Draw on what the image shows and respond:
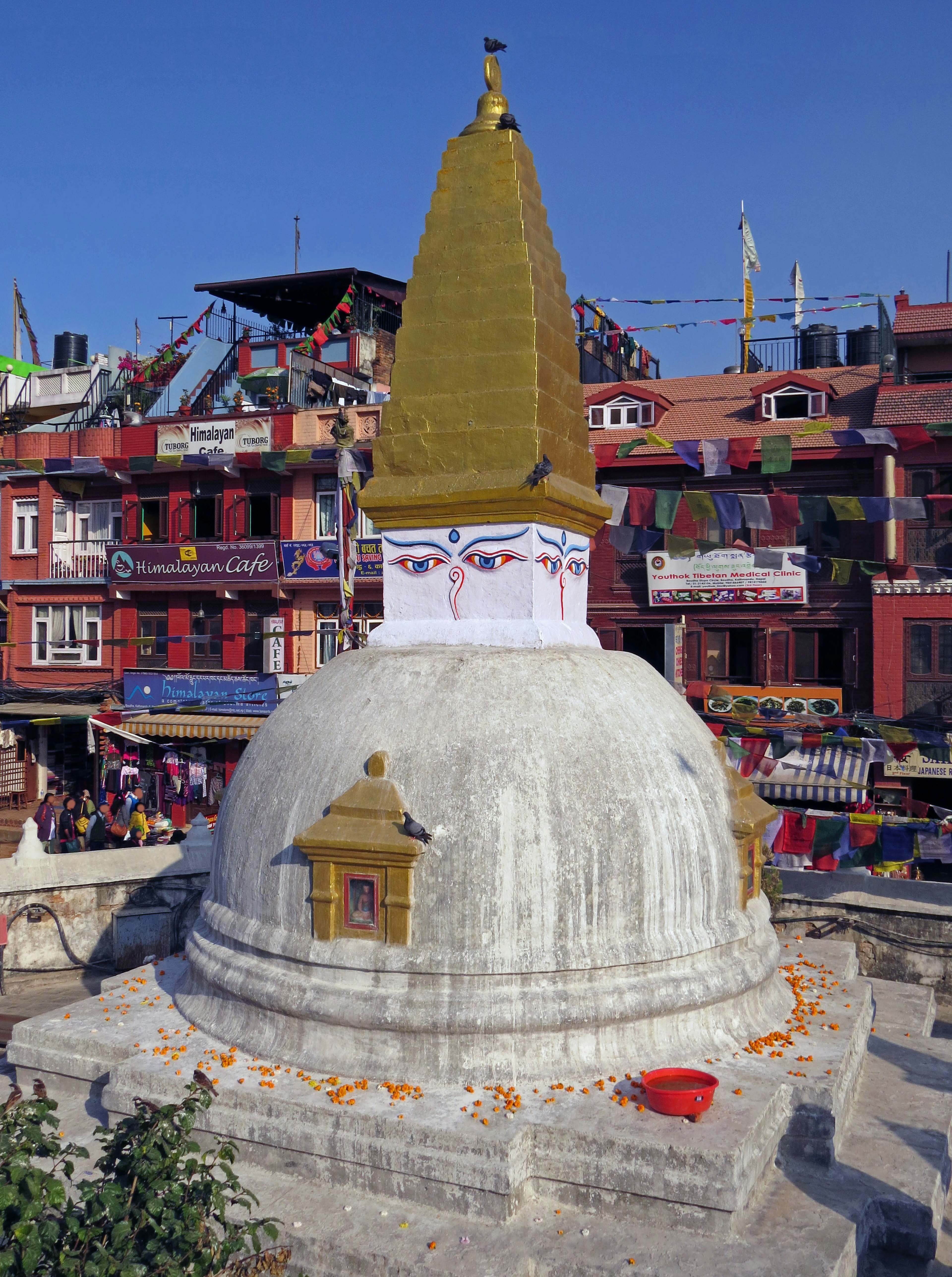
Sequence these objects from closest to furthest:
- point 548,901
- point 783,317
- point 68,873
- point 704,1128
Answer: point 704,1128
point 548,901
point 68,873
point 783,317

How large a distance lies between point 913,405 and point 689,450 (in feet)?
25.0

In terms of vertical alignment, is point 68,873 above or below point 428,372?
below

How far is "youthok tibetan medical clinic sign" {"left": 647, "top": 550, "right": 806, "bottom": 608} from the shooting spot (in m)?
26.4

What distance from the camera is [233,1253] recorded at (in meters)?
8.38

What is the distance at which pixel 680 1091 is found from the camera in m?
9.02

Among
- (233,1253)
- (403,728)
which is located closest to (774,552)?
(403,728)

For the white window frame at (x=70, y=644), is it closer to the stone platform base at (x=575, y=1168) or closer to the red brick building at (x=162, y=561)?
the red brick building at (x=162, y=561)

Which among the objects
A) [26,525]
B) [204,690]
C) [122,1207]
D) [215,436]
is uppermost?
[215,436]

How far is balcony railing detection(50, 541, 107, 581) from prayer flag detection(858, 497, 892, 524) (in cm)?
2274

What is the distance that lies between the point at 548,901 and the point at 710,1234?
292 cm

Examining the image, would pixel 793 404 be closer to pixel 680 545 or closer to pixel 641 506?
pixel 641 506

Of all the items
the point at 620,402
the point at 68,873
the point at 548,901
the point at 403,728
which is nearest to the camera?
the point at 548,901

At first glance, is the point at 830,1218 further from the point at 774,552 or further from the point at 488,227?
the point at 774,552

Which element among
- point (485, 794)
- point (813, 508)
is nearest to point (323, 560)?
point (813, 508)
